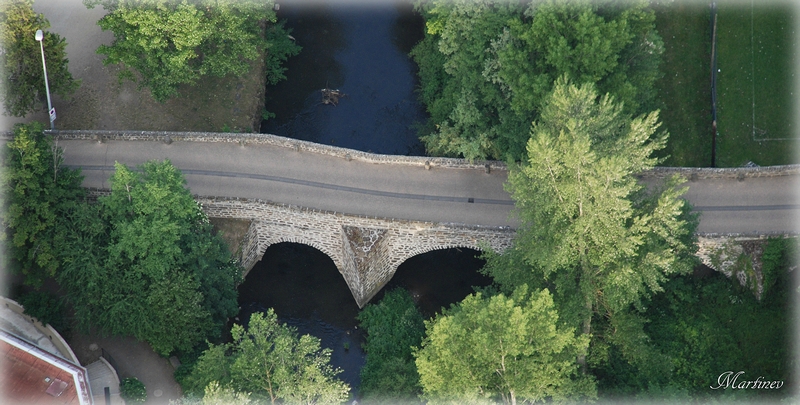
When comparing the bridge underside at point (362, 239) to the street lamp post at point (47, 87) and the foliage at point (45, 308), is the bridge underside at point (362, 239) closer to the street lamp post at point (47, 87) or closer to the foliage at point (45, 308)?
the foliage at point (45, 308)

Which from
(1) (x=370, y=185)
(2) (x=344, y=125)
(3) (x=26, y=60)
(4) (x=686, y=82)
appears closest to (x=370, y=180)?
(1) (x=370, y=185)

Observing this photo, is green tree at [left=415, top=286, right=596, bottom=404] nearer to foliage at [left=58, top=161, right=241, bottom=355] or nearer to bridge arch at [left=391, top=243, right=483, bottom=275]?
bridge arch at [left=391, top=243, right=483, bottom=275]

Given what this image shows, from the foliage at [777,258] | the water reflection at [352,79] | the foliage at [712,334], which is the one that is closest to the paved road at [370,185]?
the foliage at [777,258]

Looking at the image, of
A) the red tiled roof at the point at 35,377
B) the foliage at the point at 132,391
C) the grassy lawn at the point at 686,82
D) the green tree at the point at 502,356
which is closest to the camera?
the green tree at the point at 502,356

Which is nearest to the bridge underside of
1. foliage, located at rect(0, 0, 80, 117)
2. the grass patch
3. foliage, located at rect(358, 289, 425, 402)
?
the grass patch

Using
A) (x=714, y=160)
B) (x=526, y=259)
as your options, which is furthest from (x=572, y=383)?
(x=714, y=160)

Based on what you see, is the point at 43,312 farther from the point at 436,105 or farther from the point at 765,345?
the point at 765,345
